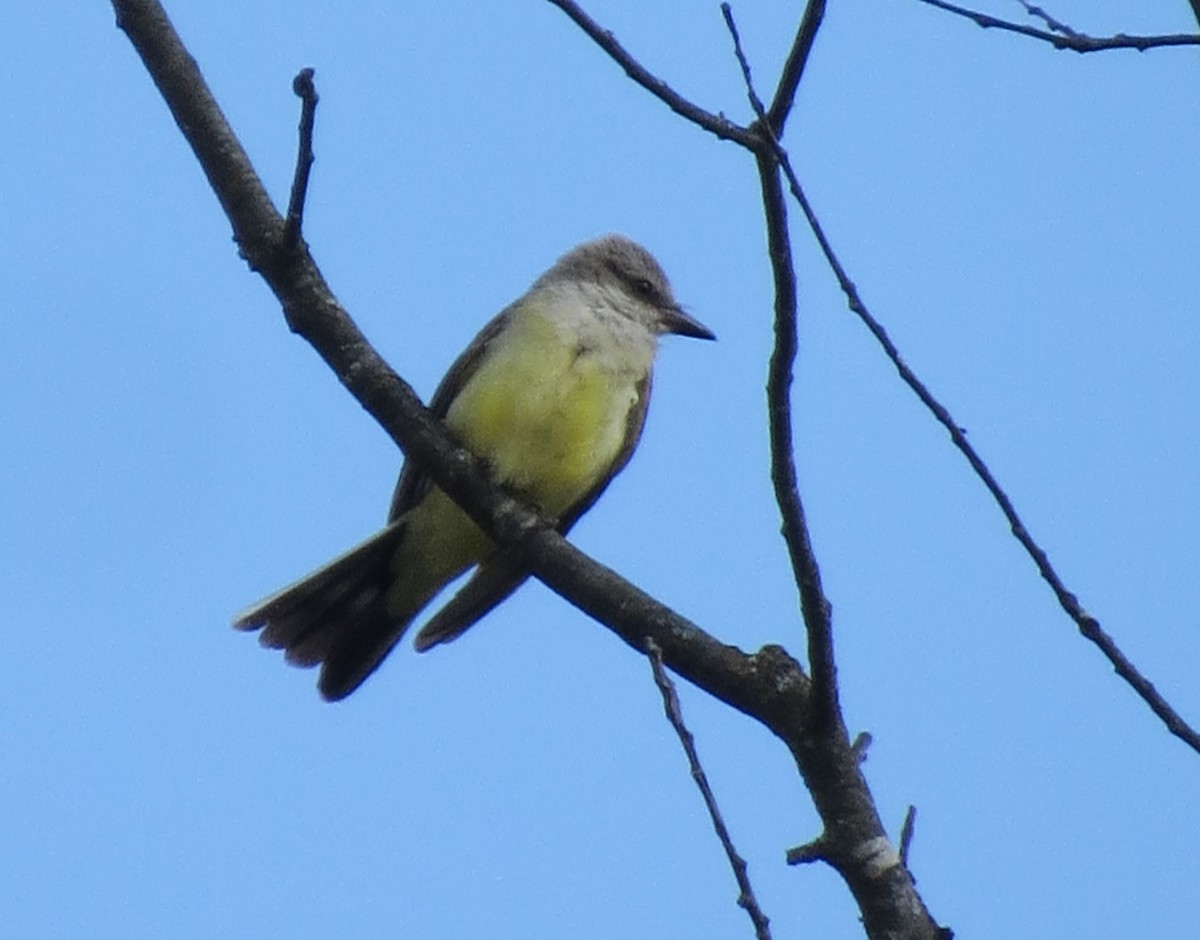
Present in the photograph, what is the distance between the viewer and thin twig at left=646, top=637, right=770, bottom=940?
9.44ft

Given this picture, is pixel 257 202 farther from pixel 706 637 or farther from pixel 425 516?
pixel 425 516

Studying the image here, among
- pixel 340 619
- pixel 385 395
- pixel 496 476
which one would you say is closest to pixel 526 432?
pixel 496 476

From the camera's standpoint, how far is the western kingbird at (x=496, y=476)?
6.63m

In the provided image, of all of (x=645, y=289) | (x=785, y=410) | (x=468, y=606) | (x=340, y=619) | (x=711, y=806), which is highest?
(x=645, y=289)

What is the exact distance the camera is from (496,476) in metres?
6.54

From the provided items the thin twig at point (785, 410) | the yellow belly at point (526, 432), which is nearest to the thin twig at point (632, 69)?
the thin twig at point (785, 410)

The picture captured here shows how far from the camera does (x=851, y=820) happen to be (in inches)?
148

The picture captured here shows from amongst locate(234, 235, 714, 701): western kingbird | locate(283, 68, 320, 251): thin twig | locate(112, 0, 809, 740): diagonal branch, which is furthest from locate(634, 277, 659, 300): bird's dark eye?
locate(283, 68, 320, 251): thin twig

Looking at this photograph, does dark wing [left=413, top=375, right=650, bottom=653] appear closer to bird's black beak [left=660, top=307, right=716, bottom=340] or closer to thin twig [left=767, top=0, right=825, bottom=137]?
bird's black beak [left=660, top=307, right=716, bottom=340]

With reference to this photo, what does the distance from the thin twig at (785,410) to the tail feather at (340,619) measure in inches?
139

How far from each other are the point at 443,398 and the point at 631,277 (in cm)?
148

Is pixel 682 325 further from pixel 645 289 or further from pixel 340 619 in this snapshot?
pixel 340 619

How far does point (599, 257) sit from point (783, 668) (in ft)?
15.1

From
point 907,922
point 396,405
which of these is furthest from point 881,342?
point 396,405
